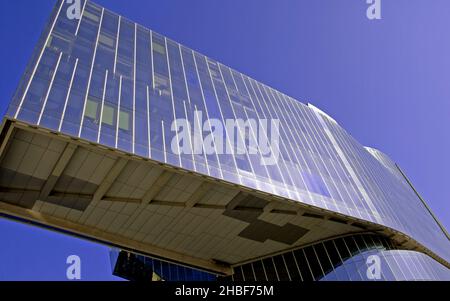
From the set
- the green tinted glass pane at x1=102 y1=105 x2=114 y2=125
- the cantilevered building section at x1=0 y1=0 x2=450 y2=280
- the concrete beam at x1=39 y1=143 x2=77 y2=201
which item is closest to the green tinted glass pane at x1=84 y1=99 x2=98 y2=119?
the cantilevered building section at x1=0 y1=0 x2=450 y2=280

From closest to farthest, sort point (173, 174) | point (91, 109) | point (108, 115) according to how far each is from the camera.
A: point (91, 109) → point (108, 115) → point (173, 174)

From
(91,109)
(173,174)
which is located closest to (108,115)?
(91,109)

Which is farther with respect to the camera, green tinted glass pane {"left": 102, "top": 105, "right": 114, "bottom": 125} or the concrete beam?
green tinted glass pane {"left": 102, "top": 105, "right": 114, "bottom": 125}

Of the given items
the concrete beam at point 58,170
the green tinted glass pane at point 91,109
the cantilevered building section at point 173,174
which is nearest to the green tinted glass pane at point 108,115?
the cantilevered building section at point 173,174

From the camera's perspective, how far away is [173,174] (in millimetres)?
23672

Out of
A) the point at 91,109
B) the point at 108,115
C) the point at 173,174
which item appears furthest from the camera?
the point at 173,174

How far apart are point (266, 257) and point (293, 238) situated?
3264 mm

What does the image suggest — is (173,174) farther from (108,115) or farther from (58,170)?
(58,170)

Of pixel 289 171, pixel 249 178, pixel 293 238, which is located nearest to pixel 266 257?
pixel 293 238

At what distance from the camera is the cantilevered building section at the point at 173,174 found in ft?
70.1

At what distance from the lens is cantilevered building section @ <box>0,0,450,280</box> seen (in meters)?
21.4

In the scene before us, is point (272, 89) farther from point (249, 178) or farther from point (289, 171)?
point (249, 178)

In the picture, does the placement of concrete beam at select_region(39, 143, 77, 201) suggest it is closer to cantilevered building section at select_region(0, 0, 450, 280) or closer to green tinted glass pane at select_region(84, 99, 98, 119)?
cantilevered building section at select_region(0, 0, 450, 280)

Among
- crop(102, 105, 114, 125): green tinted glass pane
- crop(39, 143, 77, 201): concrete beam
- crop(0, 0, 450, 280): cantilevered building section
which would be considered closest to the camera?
crop(39, 143, 77, 201): concrete beam
